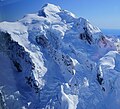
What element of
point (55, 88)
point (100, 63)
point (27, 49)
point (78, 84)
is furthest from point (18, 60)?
point (100, 63)

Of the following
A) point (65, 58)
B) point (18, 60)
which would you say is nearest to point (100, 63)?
point (65, 58)

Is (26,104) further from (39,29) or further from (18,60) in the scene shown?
(39,29)

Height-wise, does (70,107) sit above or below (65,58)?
below

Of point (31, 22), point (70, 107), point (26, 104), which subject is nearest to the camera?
point (26, 104)

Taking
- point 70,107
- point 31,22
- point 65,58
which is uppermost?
point 31,22

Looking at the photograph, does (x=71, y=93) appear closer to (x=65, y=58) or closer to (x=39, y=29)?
(x=65, y=58)

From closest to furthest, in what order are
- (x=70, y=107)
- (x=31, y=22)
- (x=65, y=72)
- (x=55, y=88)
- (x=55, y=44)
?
1. (x=70, y=107)
2. (x=55, y=88)
3. (x=65, y=72)
4. (x=55, y=44)
5. (x=31, y=22)

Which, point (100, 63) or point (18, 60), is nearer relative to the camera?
point (18, 60)
